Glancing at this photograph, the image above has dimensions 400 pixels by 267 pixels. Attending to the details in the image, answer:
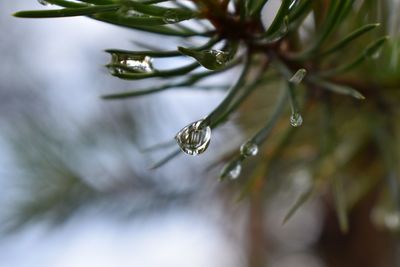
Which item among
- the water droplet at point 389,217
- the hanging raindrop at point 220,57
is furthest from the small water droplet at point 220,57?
the water droplet at point 389,217

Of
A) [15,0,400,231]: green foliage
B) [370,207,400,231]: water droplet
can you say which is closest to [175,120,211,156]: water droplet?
[15,0,400,231]: green foliage

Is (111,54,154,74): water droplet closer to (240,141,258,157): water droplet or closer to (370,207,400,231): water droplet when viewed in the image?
(240,141,258,157): water droplet

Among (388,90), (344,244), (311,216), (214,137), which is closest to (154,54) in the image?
(388,90)

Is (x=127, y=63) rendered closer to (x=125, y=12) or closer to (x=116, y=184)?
(x=125, y=12)

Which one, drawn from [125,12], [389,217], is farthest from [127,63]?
[389,217]

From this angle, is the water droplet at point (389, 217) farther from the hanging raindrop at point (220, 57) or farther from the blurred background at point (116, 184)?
the hanging raindrop at point (220, 57)

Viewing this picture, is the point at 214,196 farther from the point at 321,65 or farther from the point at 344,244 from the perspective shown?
the point at 321,65
